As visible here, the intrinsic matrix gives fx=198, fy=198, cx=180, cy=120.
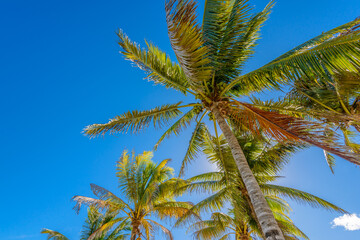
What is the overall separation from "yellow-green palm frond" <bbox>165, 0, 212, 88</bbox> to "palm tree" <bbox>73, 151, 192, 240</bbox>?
650 centimetres

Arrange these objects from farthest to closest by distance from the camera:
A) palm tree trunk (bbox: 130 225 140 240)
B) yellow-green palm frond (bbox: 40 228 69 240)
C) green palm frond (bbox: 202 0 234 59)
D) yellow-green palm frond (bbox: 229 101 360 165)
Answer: yellow-green palm frond (bbox: 40 228 69 240), palm tree trunk (bbox: 130 225 140 240), green palm frond (bbox: 202 0 234 59), yellow-green palm frond (bbox: 229 101 360 165)

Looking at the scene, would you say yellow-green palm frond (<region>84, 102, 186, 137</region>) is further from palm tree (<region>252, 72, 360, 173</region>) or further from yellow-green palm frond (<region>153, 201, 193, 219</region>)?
yellow-green palm frond (<region>153, 201, 193, 219</region>)

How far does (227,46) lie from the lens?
5.37 metres

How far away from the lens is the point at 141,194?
10523 millimetres

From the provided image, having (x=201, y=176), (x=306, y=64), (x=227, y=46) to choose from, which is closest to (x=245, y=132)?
(x=227, y=46)

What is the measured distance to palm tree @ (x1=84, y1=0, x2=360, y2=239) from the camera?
3523 millimetres

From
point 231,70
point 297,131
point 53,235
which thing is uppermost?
point 231,70

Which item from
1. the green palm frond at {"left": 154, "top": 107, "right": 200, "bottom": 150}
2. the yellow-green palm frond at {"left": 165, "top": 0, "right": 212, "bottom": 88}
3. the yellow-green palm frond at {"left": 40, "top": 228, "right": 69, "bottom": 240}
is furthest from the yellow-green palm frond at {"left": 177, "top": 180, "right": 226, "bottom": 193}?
the yellow-green palm frond at {"left": 40, "top": 228, "right": 69, "bottom": 240}

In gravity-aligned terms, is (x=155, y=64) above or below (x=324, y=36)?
above

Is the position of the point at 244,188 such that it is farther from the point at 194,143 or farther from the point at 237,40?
the point at 237,40

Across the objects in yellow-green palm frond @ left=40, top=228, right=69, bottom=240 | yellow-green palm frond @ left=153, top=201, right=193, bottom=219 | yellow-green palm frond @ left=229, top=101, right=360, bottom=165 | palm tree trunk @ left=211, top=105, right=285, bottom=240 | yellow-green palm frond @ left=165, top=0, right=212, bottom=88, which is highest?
yellow-green palm frond @ left=165, top=0, right=212, bottom=88

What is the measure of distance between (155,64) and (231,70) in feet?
7.54

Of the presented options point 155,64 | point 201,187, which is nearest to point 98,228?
point 201,187

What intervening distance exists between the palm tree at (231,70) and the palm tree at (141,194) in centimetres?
397
